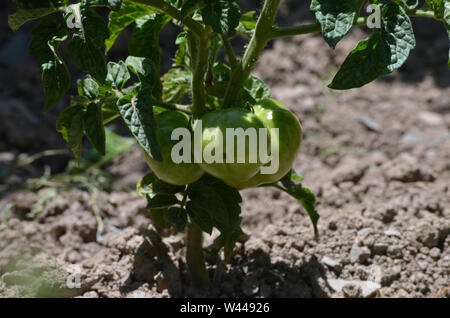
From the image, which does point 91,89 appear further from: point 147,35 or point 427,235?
point 427,235

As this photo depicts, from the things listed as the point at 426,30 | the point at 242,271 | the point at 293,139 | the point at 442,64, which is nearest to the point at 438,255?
the point at 242,271

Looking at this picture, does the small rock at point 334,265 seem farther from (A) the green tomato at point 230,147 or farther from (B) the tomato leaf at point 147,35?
(B) the tomato leaf at point 147,35

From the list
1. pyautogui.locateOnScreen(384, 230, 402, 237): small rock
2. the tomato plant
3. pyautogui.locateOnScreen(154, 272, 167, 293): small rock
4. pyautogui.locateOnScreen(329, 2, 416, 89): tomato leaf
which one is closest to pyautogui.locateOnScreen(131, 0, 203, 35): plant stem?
the tomato plant

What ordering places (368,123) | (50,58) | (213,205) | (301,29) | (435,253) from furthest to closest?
1. (368,123)
2. (435,253)
3. (213,205)
4. (301,29)
5. (50,58)

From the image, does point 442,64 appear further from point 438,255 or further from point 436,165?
point 438,255

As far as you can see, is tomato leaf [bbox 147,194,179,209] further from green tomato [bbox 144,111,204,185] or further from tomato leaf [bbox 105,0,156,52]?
tomato leaf [bbox 105,0,156,52]

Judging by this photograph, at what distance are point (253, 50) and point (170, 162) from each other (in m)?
0.35

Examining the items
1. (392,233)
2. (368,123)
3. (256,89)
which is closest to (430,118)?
(368,123)

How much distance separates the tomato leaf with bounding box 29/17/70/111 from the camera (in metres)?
1.22

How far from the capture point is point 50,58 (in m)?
1.24

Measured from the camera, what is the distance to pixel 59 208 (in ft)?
7.34

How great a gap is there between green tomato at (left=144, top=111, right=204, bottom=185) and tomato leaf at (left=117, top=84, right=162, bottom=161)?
0.15 metres

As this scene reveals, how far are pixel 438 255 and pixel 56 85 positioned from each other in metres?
1.30

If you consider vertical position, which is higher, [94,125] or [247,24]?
[247,24]
